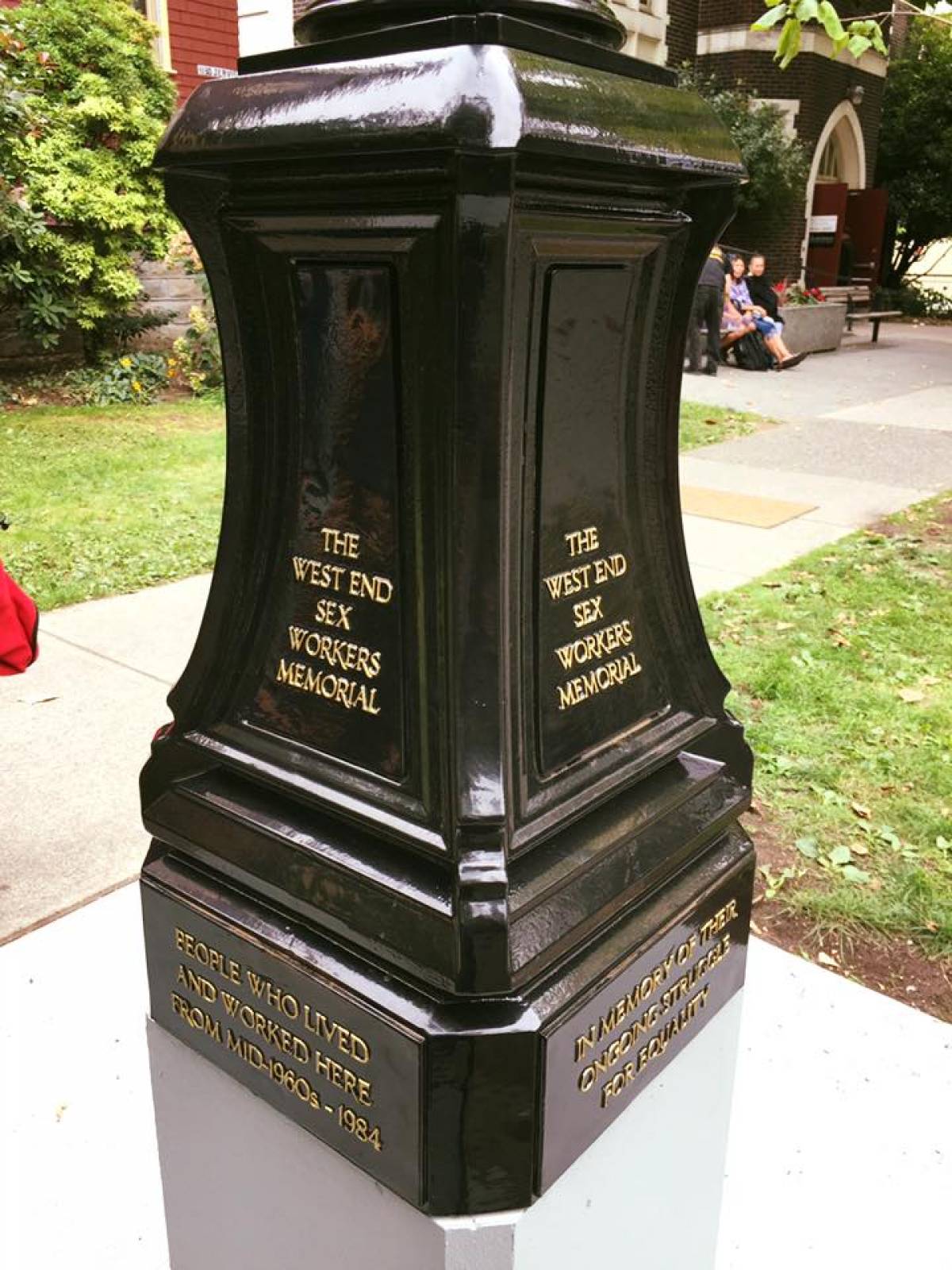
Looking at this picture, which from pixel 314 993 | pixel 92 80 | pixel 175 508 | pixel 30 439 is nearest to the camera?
pixel 314 993

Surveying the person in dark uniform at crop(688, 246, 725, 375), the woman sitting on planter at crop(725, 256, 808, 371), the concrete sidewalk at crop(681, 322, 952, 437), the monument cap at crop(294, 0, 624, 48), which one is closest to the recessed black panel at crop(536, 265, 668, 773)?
the monument cap at crop(294, 0, 624, 48)

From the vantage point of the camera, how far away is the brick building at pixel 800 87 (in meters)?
18.0

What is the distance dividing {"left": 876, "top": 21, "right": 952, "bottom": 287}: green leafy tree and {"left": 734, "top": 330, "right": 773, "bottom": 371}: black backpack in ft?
43.8

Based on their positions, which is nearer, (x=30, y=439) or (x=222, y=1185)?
(x=222, y=1185)

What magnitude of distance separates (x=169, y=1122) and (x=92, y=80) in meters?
11.0

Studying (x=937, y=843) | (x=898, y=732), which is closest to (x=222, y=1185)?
(x=937, y=843)

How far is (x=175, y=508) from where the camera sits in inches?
282

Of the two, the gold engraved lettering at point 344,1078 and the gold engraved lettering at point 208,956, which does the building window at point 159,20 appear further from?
the gold engraved lettering at point 344,1078

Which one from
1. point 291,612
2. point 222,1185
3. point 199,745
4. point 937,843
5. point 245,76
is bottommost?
point 937,843

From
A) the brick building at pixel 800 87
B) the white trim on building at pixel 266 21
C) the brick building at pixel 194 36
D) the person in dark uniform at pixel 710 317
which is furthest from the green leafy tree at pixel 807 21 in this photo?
the brick building at pixel 800 87

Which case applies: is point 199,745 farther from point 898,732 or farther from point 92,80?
point 92,80

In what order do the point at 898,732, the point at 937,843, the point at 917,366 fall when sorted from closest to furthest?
the point at 937,843 < the point at 898,732 < the point at 917,366

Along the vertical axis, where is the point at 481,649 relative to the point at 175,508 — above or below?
above

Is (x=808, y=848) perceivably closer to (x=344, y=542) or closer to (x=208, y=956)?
(x=208, y=956)
